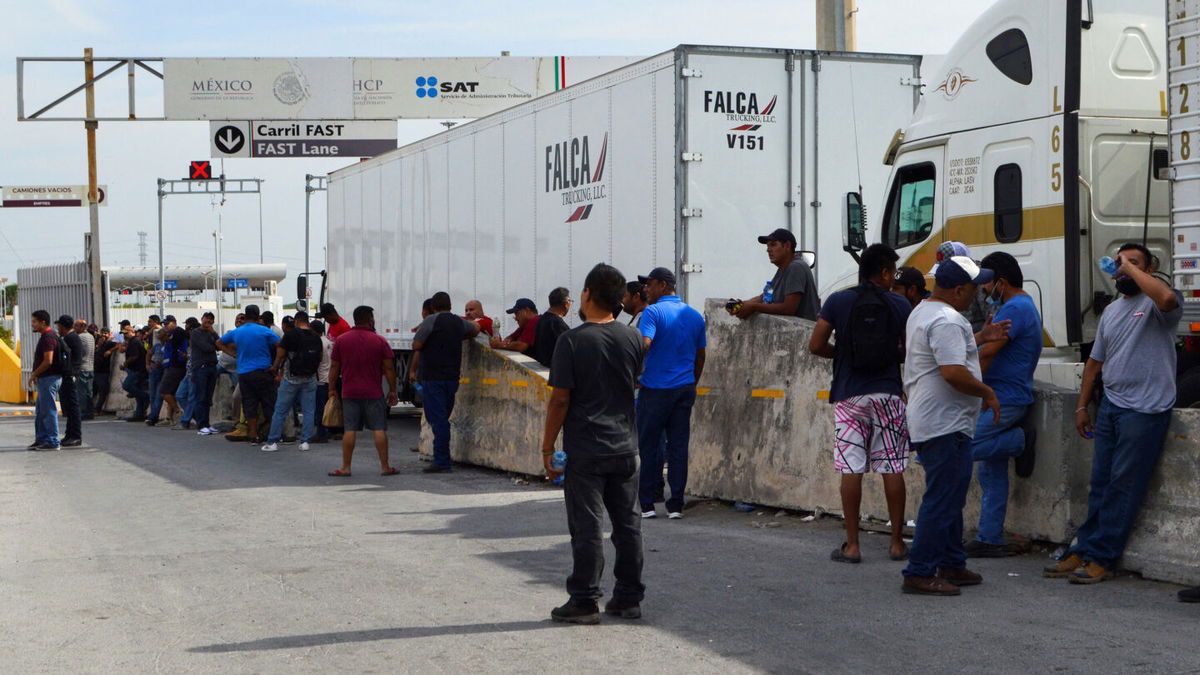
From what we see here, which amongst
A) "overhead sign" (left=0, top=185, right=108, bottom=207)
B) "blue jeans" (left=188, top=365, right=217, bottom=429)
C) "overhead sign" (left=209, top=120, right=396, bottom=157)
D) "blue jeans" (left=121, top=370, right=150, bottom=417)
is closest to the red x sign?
"overhead sign" (left=0, top=185, right=108, bottom=207)

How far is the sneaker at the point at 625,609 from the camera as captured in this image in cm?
658

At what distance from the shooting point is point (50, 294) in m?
33.2

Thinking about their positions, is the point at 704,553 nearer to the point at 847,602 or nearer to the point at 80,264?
the point at 847,602

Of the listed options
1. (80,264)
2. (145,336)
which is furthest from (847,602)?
(80,264)

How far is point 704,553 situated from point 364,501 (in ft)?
13.5

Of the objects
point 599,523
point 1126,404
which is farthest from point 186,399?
point 1126,404

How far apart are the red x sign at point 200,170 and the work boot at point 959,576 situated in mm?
35341

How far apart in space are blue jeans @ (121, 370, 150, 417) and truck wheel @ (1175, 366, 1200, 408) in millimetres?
20070

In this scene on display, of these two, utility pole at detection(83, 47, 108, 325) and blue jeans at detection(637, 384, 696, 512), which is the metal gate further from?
blue jeans at detection(637, 384, 696, 512)

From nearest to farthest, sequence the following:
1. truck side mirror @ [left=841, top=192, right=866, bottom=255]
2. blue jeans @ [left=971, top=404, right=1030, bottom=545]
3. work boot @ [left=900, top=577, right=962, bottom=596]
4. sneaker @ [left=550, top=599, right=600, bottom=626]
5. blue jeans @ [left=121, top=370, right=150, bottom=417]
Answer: sneaker @ [left=550, top=599, right=600, bottom=626] → work boot @ [left=900, top=577, right=962, bottom=596] → blue jeans @ [left=971, top=404, right=1030, bottom=545] → truck side mirror @ [left=841, top=192, right=866, bottom=255] → blue jeans @ [left=121, top=370, right=150, bottom=417]

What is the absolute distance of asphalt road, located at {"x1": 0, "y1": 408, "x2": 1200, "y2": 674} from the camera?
19.2ft

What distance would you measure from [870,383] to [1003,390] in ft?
2.70

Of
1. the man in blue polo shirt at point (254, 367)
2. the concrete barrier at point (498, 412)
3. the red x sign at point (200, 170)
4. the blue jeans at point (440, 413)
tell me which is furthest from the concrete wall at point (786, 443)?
the red x sign at point (200, 170)

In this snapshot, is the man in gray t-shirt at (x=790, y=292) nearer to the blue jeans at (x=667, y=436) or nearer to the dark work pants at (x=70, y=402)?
the blue jeans at (x=667, y=436)
